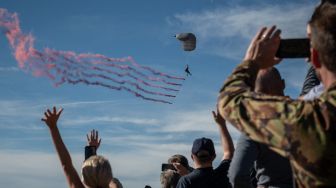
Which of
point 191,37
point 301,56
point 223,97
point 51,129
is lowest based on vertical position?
point 223,97

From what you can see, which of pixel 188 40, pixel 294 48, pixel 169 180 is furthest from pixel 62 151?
pixel 188 40

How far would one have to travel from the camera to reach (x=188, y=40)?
36.5m

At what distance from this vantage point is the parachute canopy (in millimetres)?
34969

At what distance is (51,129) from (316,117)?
4807mm

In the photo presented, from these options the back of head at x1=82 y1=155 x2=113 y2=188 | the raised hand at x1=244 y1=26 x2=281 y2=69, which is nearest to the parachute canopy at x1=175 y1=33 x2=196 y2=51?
the back of head at x1=82 y1=155 x2=113 y2=188

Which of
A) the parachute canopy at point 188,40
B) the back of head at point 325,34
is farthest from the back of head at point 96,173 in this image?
the parachute canopy at point 188,40

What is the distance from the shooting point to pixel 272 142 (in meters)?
2.52

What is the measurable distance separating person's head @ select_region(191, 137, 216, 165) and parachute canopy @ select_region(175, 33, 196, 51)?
2714cm

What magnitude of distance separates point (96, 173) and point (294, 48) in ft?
11.9

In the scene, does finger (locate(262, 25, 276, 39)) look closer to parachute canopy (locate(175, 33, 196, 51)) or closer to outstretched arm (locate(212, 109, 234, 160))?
outstretched arm (locate(212, 109, 234, 160))

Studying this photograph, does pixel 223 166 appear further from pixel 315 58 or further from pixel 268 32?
pixel 315 58

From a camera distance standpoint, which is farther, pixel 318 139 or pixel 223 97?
pixel 223 97

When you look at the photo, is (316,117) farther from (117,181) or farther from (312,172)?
(117,181)

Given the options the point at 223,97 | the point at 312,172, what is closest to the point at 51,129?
the point at 223,97
